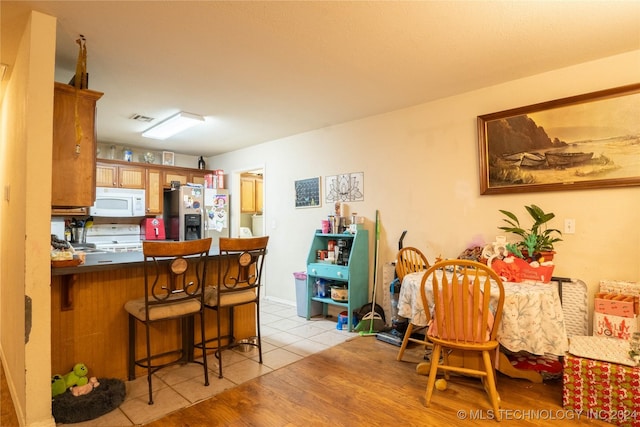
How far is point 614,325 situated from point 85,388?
11.6 feet

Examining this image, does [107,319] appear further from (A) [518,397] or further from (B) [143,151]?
(B) [143,151]

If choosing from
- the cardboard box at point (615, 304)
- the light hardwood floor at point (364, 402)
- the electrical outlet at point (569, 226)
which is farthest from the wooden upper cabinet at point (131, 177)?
the cardboard box at point (615, 304)

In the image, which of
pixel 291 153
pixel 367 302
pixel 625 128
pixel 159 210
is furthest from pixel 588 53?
pixel 159 210

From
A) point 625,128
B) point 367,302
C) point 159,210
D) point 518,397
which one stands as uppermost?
point 625,128

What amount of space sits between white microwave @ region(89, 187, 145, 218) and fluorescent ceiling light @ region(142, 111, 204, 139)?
3.28 ft

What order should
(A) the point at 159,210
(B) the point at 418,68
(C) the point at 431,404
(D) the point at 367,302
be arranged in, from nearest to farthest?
1. (C) the point at 431,404
2. (B) the point at 418,68
3. (D) the point at 367,302
4. (A) the point at 159,210

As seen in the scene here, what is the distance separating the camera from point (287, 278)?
4758 millimetres

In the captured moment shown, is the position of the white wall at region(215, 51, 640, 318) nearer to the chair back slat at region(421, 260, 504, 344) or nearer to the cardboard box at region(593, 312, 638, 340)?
the cardboard box at region(593, 312, 638, 340)

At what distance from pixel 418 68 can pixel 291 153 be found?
7.88ft

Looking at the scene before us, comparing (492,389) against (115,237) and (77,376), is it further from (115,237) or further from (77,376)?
(115,237)

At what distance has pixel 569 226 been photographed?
2.63 metres

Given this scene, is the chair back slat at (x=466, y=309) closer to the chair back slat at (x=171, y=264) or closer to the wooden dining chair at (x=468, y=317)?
the wooden dining chair at (x=468, y=317)

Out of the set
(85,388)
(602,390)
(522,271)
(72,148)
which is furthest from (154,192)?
(602,390)

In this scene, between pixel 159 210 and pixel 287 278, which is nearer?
pixel 287 278
